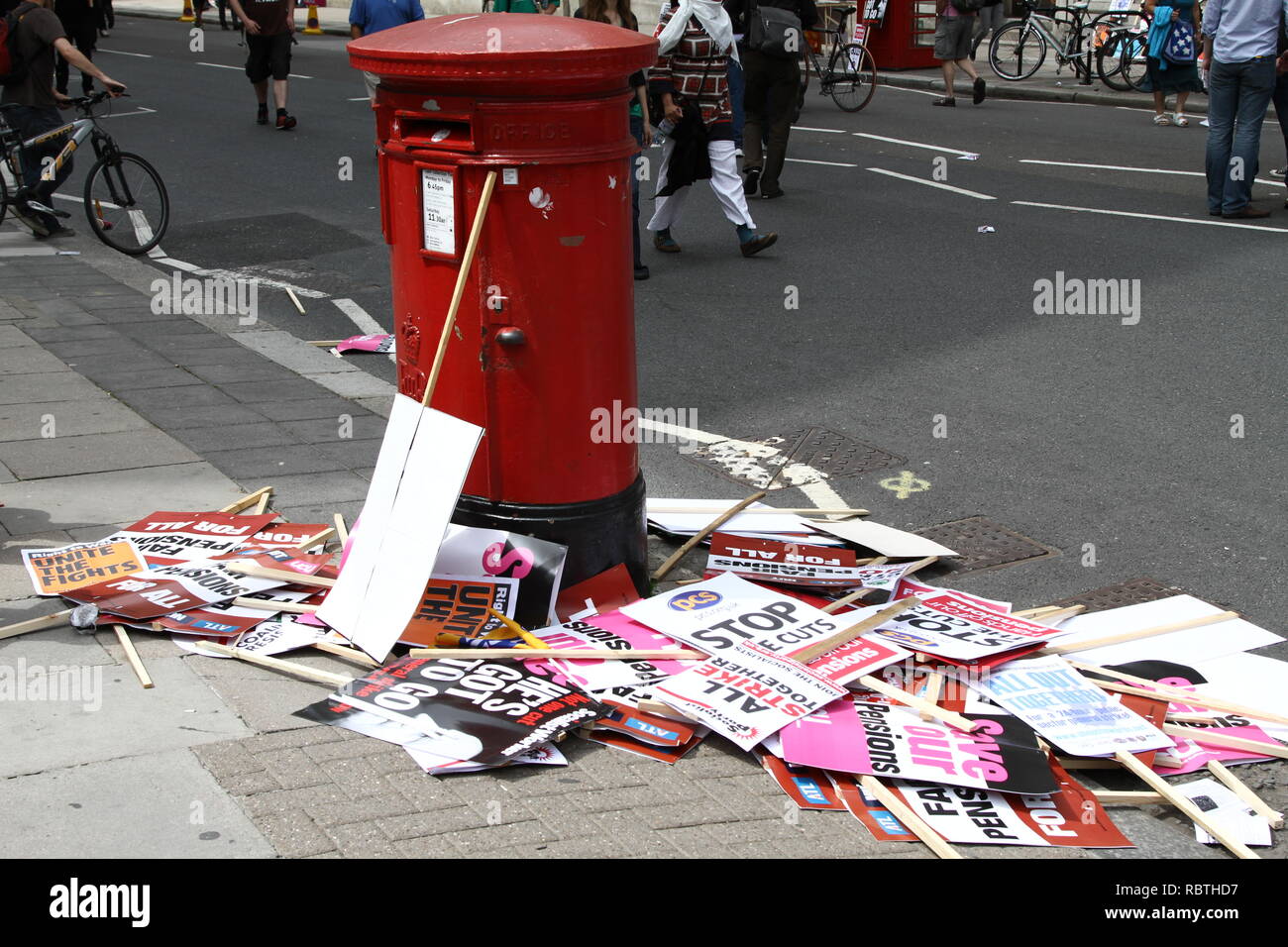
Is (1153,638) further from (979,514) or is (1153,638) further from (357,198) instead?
(357,198)

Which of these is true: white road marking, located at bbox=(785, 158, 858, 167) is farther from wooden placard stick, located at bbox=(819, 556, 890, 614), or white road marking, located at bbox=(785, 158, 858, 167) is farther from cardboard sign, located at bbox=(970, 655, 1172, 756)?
cardboard sign, located at bbox=(970, 655, 1172, 756)

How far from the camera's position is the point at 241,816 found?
3.15 meters

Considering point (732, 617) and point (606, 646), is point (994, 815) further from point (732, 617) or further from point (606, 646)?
point (606, 646)

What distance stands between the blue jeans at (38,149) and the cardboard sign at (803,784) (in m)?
8.91

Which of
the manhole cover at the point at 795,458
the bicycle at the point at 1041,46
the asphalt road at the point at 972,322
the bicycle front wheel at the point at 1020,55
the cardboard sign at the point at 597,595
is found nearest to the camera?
the cardboard sign at the point at 597,595

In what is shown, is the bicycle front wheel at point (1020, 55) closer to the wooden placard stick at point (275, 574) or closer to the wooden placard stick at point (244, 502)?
the wooden placard stick at point (244, 502)

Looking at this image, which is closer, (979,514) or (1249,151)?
(979,514)

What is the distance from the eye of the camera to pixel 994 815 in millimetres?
3344

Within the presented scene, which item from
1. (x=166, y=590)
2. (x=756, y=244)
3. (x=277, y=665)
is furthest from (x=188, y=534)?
(x=756, y=244)

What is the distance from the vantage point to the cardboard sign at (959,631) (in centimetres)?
402

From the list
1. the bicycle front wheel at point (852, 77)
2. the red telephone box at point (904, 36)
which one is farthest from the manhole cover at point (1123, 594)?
the red telephone box at point (904, 36)

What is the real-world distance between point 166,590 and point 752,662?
6.31 feet
